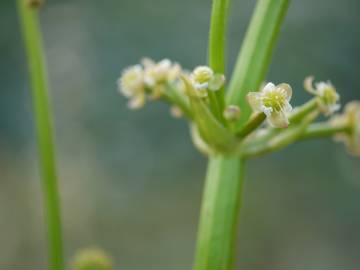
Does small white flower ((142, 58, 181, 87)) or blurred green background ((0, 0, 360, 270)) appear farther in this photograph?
blurred green background ((0, 0, 360, 270))

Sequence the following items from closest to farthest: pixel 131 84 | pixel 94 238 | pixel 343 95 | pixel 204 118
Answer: pixel 204 118, pixel 131 84, pixel 343 95, pixel 94 238

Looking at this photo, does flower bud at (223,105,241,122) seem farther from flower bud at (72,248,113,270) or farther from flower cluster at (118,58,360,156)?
flower bud at (72,248,113,270)

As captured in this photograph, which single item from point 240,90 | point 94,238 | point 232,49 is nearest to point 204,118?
point 240,90

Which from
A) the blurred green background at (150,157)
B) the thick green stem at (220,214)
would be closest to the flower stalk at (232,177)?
the thick green stem at (220,214)

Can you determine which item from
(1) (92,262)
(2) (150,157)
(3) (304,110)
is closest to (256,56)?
(3) (304,110)

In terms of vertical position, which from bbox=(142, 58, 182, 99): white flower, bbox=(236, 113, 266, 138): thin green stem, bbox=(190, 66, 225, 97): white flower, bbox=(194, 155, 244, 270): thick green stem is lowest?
bbox=(194, 155, 244, 270): thick green stem

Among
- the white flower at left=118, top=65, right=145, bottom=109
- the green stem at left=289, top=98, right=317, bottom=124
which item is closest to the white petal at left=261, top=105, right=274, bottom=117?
the green stem at left=289, top=98, right=317, bottom=124

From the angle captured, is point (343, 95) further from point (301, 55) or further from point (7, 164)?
point (7, 164)

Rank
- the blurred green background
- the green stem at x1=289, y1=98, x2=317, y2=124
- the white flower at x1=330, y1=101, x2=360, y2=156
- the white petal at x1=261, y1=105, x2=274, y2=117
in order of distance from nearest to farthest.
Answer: the white petal at x1=261, y1=105, x2=274, y2=117 → the green stem at x1=289, y1=98, x2=317, y2=124 → the white flower at x1=330, y1=101, x2=360, y2=156 → the blurred green background
